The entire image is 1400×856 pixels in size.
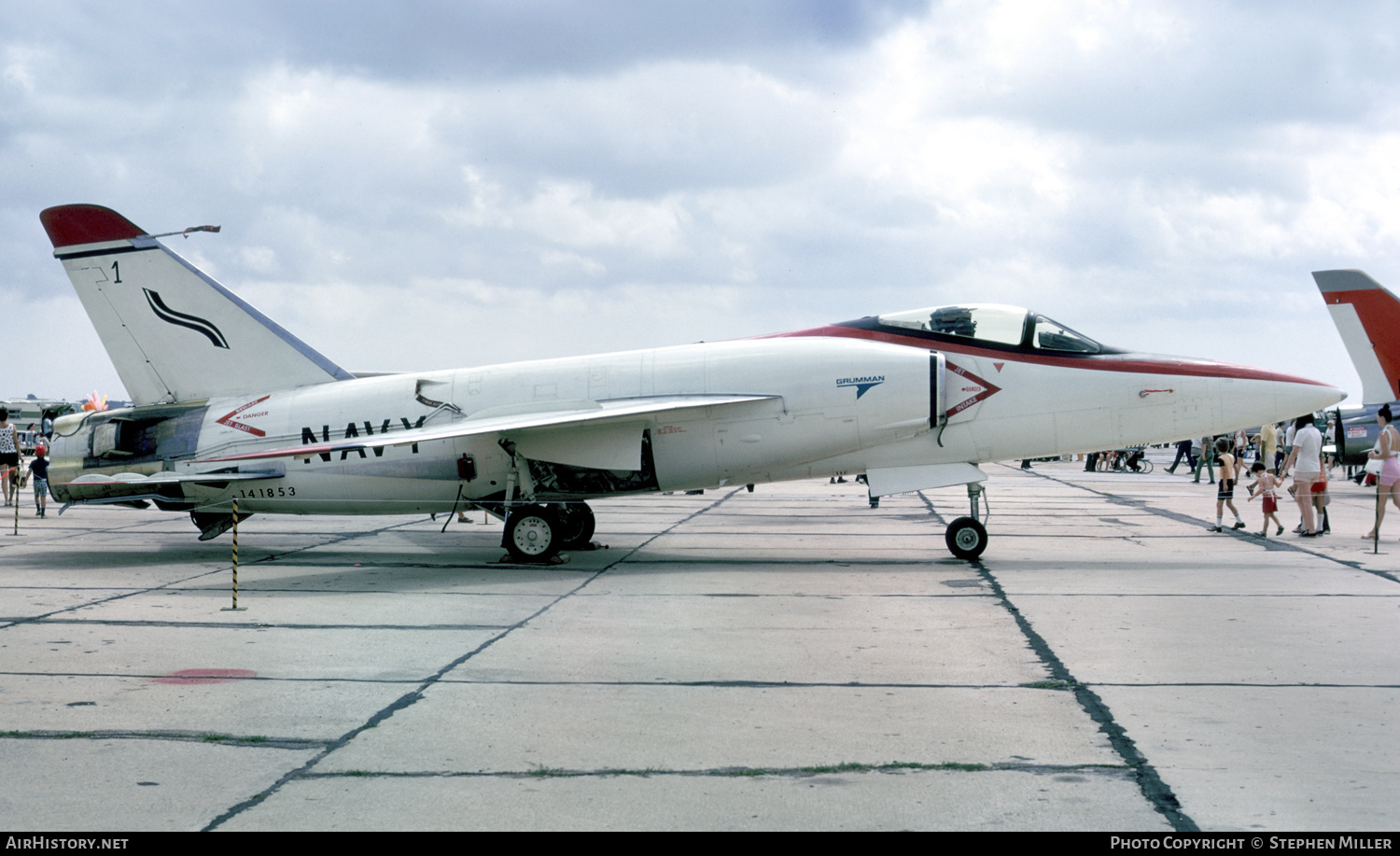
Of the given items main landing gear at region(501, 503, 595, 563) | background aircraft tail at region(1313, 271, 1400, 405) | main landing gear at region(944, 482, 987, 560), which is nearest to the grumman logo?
main landing gear at region(944, 482, 987, 560)

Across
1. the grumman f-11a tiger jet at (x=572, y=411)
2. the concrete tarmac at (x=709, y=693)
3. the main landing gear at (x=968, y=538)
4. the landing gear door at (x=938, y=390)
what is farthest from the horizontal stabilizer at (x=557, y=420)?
the main landing gear at (x=968, y=538)

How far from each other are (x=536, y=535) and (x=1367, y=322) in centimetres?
1926

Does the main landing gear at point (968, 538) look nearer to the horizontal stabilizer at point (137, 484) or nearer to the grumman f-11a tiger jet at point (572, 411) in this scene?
the grumman f-11a tiger jet at point (572, 411)

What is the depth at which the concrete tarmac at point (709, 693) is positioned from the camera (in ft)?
16.0

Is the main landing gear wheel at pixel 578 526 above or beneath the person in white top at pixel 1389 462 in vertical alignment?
beneath

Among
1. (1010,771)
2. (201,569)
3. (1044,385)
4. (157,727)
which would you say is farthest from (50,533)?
(1010,771)

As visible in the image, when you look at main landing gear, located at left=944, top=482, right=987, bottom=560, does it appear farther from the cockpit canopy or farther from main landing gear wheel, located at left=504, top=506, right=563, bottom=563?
main landing gear wheel, located at left=504, top=506, right=563, bottom=563

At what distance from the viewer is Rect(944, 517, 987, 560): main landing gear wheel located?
45.0 feet

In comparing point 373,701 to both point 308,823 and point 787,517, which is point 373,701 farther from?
point 787,517

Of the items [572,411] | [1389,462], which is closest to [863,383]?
[572,411]

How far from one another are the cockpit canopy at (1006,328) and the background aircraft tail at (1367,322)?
45.3 ft

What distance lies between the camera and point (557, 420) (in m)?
13.0

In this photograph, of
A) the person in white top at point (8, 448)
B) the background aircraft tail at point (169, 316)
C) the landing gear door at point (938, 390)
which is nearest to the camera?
the landing gear door at point (938, 390)

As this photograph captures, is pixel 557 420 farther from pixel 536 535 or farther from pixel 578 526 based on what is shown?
pixel 578 526
